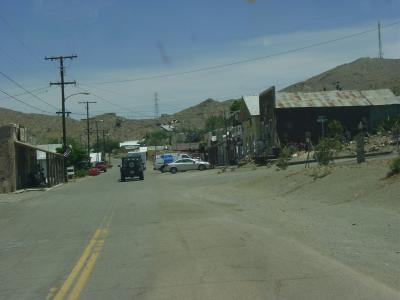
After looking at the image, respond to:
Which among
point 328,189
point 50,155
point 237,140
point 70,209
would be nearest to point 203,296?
point 328,189

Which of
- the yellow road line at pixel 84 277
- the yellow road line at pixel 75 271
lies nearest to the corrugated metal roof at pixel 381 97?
the yellow road line at pixel 75 271

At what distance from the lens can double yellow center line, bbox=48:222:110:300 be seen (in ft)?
30.3

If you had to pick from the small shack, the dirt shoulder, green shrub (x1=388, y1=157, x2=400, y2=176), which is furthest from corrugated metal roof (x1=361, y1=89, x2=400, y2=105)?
green shrub (x1=388, y1=157, x2=400, y2=176)

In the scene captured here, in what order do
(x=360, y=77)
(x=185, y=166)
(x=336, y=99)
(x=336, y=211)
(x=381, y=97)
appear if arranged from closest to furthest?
(x=336, y=211) < (x=336, y=99) < (x=381, y=97) < (x=185, y=166) < (x=360, y=77)

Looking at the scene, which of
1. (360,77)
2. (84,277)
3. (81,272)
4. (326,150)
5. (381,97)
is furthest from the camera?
(360,77)

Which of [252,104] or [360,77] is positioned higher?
[360,77]

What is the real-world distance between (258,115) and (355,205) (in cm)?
5637

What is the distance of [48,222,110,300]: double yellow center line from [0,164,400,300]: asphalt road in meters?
0.02

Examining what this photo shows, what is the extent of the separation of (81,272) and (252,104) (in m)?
69.3

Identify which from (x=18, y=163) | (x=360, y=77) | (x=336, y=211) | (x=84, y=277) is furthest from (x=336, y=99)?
(x=84, y=277)

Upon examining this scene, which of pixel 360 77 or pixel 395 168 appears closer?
pixel 395 168

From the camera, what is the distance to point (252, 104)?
79.4 meters

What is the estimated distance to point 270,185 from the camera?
3033cm

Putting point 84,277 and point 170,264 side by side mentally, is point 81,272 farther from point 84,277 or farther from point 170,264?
point 170,264
